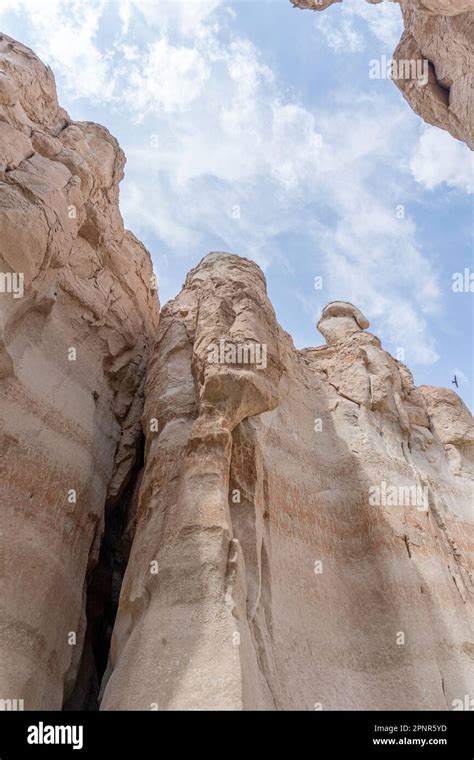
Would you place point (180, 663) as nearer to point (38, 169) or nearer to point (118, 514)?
point (118, 514)

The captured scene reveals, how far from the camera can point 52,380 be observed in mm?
11117

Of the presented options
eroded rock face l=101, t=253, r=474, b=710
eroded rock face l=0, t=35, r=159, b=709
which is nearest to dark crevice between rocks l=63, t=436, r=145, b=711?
eroded rock face l=0, t=35, r=159, b=709

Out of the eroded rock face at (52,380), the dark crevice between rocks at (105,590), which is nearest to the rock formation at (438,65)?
the eroded rock face at (52,380)

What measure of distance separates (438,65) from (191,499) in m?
10.7

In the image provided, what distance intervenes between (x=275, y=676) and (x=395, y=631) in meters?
2.60

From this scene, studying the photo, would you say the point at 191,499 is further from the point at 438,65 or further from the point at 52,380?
the point at 438,65

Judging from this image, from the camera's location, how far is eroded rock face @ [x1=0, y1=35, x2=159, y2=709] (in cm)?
866

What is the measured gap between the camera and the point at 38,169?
1102cm

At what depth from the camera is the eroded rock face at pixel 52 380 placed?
8.66 meters

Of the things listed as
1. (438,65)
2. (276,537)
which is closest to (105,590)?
(276,537)

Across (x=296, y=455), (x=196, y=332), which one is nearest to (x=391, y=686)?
(x=296, y=455)

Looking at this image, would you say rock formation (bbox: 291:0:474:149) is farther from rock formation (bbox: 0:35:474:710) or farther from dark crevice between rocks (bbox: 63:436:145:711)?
dark crevice between rocks (bbox: 63:436:145:711)

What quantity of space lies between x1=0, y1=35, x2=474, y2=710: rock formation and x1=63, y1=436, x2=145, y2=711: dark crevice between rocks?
0.12ft

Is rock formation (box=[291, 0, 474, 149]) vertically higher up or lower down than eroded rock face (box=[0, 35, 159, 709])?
higher up
